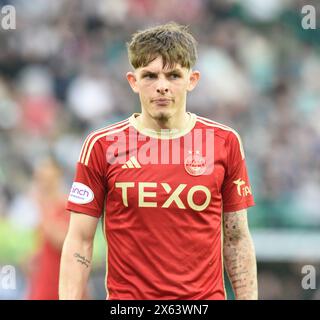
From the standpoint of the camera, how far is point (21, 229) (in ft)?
35.5

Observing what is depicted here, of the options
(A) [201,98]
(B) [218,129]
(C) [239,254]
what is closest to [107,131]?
(B) [218,129]

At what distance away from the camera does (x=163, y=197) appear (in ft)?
16.1

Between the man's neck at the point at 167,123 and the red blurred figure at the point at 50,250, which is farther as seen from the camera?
the red blurred figure at the point at 50,250

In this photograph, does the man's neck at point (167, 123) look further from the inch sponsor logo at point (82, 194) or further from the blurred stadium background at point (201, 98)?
the blurred stadium background at point (201, 98)

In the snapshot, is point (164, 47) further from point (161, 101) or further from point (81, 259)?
point (81, 259)

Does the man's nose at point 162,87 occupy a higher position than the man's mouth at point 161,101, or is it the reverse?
the man's nose at point 162,87

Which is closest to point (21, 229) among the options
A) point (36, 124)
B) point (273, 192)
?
point (36, 124)

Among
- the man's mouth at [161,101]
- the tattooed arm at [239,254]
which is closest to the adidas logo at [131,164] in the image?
the man's mouth at [161,101]

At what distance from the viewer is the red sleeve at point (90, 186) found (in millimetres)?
4977

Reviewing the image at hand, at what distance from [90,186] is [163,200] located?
1.29 feet

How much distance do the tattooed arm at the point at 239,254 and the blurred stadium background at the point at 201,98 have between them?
522 centimetres

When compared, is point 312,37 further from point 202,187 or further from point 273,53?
Answer: point 202,187
